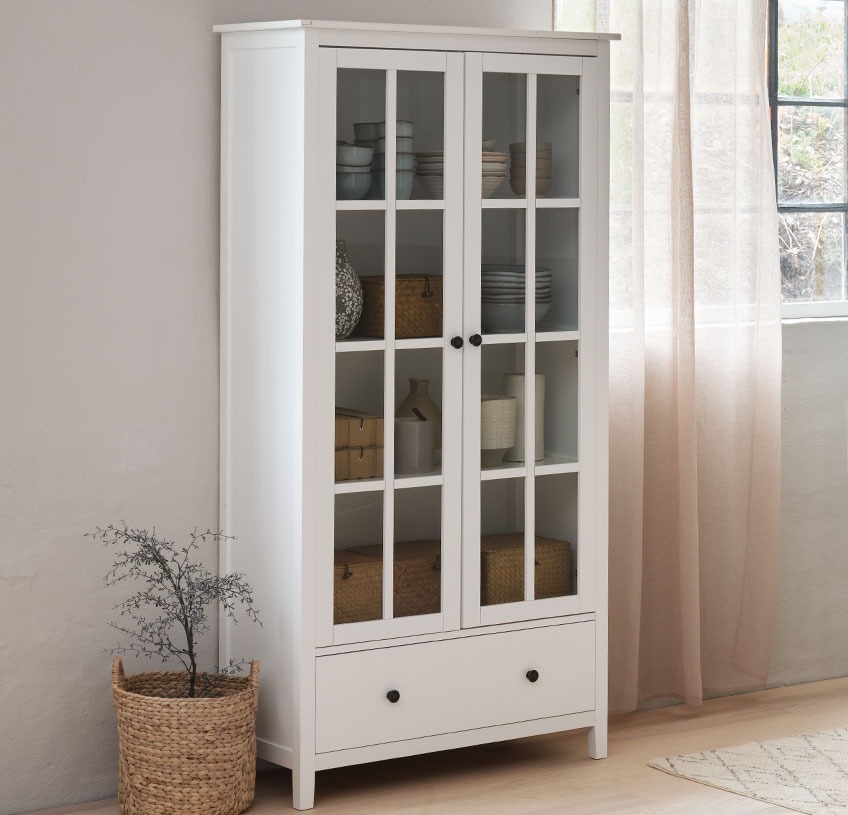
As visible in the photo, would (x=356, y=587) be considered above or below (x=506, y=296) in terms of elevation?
below

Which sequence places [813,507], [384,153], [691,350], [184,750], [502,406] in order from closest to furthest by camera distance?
1. [184,750]
2. [384,153]
3. [502,406]
4. [691,350]
5. [813,507]

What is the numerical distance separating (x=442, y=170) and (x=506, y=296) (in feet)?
1.08

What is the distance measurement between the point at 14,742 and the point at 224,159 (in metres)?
1.38

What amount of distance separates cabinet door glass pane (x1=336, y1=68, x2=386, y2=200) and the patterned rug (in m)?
1.59

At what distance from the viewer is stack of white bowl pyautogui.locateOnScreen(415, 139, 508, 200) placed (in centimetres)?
301

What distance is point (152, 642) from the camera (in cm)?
304

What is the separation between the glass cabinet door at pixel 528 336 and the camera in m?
3.09

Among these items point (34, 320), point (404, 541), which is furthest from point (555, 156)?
point (34, 320)

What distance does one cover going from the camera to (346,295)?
117 inches

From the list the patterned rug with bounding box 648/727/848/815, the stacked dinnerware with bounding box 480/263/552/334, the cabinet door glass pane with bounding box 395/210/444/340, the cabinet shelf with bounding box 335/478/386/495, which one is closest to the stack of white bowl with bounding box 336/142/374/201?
the cabinet door glass pane with bounding box 395/210/444/340

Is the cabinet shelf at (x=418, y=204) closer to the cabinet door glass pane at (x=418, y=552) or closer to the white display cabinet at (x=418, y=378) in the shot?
the white display cabinet at (x=418, y=378)

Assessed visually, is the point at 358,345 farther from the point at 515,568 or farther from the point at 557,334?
the point at 515,568

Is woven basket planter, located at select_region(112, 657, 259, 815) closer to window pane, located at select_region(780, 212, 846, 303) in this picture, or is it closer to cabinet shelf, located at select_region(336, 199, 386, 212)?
cabinet shelf, located at select_region(336, 199, 386, 212)

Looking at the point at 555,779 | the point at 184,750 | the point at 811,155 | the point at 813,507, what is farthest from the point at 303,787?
the point at 811,155
